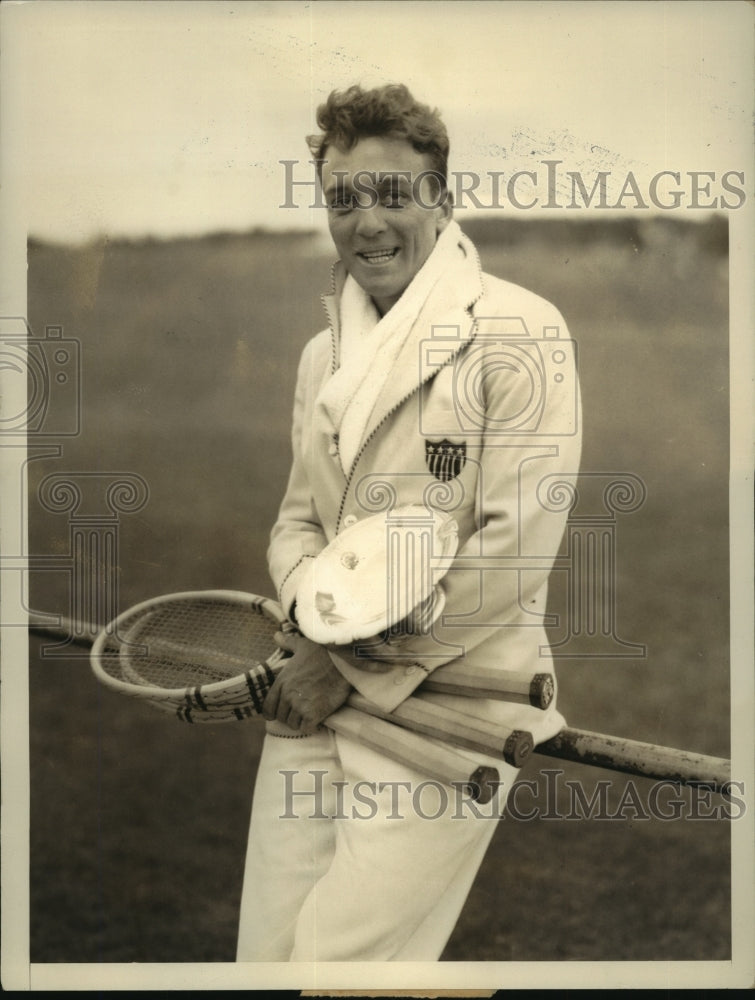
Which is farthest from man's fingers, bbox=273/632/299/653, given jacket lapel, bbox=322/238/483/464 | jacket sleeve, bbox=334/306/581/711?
jacket lapel, bbox=322/238/483/464

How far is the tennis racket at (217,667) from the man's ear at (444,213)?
109 centimetres

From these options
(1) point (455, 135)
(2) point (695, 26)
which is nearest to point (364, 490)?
(1) point (455, 135)

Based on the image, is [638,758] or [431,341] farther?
[431,341]

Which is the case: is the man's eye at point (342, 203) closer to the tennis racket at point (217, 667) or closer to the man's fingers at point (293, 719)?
the tennis racket at point (217, 667)

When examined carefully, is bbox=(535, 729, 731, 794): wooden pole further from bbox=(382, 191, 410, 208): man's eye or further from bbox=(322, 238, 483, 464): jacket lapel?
bbox=(382, 191, 410, 208): man's eye

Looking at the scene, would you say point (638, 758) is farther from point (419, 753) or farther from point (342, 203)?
point (342, 203)

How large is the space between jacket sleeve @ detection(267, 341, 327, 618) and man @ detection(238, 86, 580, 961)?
0.06 feet

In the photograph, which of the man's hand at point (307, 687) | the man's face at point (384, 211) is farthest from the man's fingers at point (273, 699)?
the man's face at point (384, 211)

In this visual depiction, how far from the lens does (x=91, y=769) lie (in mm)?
3387

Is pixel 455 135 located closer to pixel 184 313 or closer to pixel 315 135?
pixel 315 135

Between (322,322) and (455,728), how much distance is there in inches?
43.9

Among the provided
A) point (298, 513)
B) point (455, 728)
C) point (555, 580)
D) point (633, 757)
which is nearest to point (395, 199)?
point (298, 513)

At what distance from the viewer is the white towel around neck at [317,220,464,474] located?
315cm

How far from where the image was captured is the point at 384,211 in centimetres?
316
